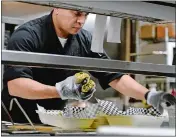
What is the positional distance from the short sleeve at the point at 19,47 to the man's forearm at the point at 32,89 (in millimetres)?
28

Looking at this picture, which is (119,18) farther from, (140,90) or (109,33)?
(140,90)

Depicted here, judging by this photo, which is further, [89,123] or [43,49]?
[43,49]

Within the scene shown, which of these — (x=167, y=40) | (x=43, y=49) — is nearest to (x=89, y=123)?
(x=43, y=49)

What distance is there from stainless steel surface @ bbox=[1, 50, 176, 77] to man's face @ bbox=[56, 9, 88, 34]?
0.61 meters

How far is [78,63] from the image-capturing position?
106 centimetres

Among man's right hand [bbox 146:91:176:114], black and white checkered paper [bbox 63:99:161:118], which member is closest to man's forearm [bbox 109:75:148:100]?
black and white checkered paper [bbox 63:99:161:118]

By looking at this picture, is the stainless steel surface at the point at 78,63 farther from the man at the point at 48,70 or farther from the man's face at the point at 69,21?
the man's face at the point at 69,21

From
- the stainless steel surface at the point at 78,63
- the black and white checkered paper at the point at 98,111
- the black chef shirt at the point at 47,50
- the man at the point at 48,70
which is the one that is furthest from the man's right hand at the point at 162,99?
the black chef shirt at the point at 47,50

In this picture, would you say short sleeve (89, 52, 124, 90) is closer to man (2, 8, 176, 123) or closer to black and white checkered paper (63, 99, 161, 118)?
man (2, 8, 176, 123)

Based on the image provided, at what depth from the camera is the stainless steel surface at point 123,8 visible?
44.4 inches

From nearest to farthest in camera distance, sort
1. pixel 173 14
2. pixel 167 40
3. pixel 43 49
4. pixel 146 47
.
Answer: pixel 173 14, pixel 43 49, pixel 167 40, pixel 146 47

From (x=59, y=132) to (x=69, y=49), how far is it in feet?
2.85

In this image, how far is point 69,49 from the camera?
1993mm

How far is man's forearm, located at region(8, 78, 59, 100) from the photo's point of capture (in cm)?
156
